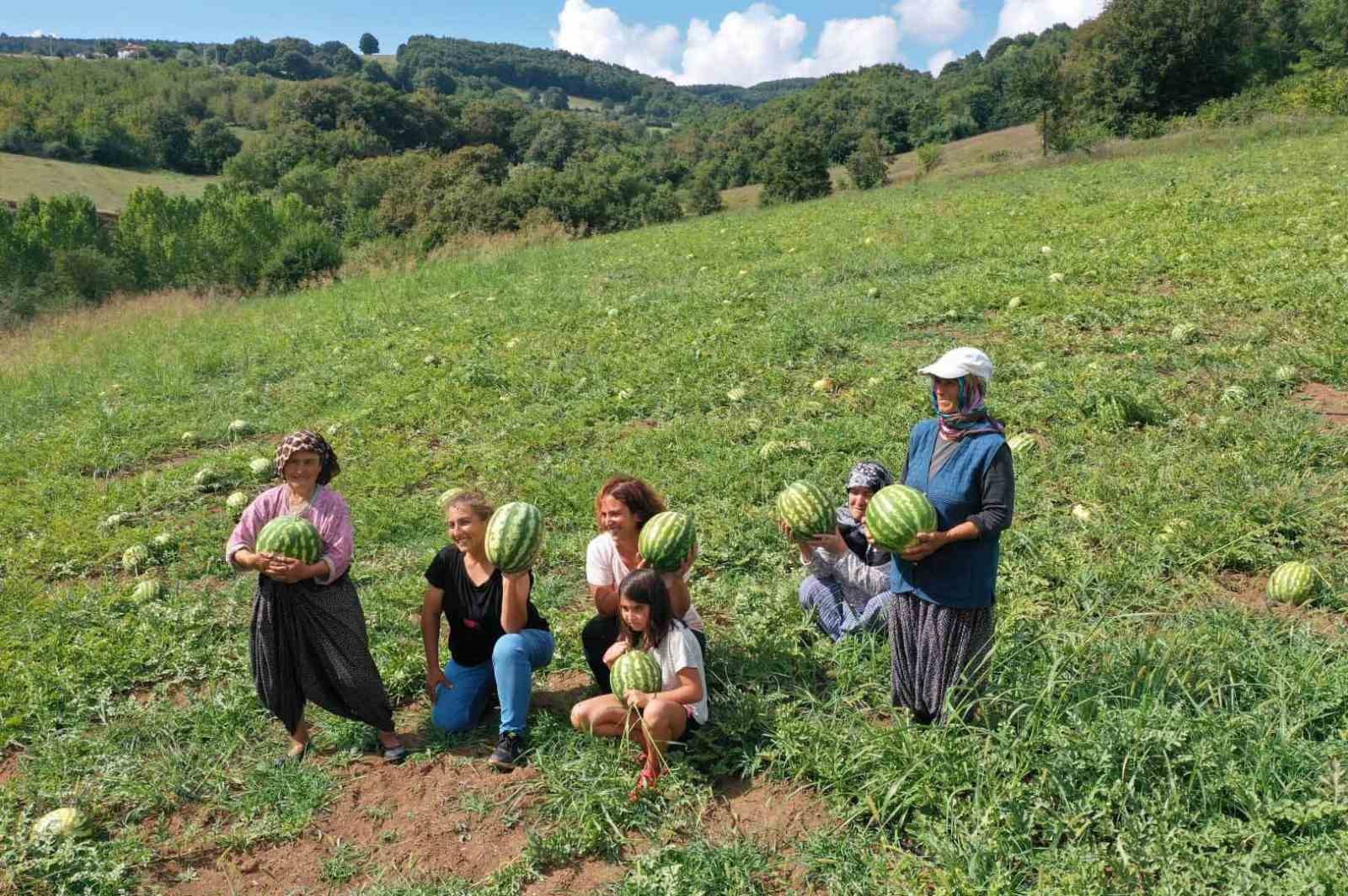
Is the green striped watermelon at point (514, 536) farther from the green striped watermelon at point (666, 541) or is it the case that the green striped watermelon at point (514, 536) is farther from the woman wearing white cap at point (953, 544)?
the woman wearing white cap at point (953, 544)

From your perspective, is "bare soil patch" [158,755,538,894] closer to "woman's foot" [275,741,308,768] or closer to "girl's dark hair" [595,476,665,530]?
"woman's foot" [275,741,308,768]

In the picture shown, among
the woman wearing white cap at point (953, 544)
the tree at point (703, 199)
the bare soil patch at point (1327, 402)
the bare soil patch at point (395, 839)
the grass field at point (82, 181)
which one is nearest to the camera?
the woman wearing white cap at point (953, 544)

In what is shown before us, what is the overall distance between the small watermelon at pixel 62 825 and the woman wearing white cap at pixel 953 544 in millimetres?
3528

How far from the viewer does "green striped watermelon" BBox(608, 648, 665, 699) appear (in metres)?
3.79

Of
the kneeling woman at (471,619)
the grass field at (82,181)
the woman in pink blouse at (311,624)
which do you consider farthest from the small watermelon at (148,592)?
the grass field at (82,181)

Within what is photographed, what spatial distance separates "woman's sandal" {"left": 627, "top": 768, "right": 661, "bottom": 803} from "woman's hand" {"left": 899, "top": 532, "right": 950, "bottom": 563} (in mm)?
1432

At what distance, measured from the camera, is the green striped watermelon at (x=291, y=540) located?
3.83m

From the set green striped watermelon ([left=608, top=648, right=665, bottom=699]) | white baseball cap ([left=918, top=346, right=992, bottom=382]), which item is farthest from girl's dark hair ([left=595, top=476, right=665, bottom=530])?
white baseball cap ([left=918, top=346, right=992, bottom=382])

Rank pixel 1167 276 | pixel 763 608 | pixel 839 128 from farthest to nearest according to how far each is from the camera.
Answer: pixel 839 128
pixel 1167 276
pixel 763 608

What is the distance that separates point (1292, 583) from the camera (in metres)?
4.16

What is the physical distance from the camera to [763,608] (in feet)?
15.9

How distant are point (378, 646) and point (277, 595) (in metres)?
1.04

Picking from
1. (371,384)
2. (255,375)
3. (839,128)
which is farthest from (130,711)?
(839,128)

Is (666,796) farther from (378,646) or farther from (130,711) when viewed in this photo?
(130,711)
